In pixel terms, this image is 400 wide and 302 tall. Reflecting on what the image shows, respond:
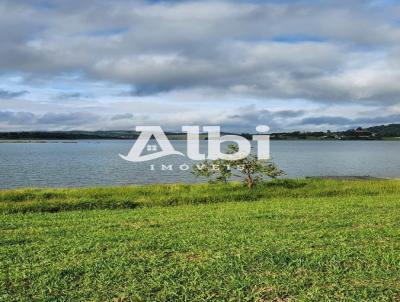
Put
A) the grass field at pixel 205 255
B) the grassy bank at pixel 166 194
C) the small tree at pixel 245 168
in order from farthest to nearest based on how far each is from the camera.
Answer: the small tree at pixel 245 168 < the grassy bank at pixel 166 194 < the grass field at pixel 205 255

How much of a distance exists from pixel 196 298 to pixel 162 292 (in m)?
0.52

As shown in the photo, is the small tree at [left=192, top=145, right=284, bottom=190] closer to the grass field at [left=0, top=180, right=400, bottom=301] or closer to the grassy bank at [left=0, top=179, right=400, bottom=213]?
the grassy bank at [left=0, top=179, right=400, bottom=213]

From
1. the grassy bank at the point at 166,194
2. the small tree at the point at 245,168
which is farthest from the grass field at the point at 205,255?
the small tree at the point at 245,168

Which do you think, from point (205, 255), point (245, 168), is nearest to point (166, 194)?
point (245, 168)

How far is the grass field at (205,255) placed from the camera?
6.64 metres

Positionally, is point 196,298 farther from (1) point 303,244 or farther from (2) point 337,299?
(1) point 303,244

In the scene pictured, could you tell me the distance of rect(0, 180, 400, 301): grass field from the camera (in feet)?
21.8

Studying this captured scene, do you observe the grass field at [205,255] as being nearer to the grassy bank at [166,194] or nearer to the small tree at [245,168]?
the grassy bank at [166,194]

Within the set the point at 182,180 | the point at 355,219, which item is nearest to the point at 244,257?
the point at 355,219

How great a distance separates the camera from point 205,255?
842 centimetres

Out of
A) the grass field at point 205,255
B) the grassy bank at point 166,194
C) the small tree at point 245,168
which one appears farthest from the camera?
the small tree at point 245,168

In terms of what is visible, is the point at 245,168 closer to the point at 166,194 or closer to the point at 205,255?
the point at 166,194

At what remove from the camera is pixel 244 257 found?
324 inches

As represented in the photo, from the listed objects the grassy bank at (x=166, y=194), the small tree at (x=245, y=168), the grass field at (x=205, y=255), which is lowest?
the grassy bank at (x=166, y=194)
